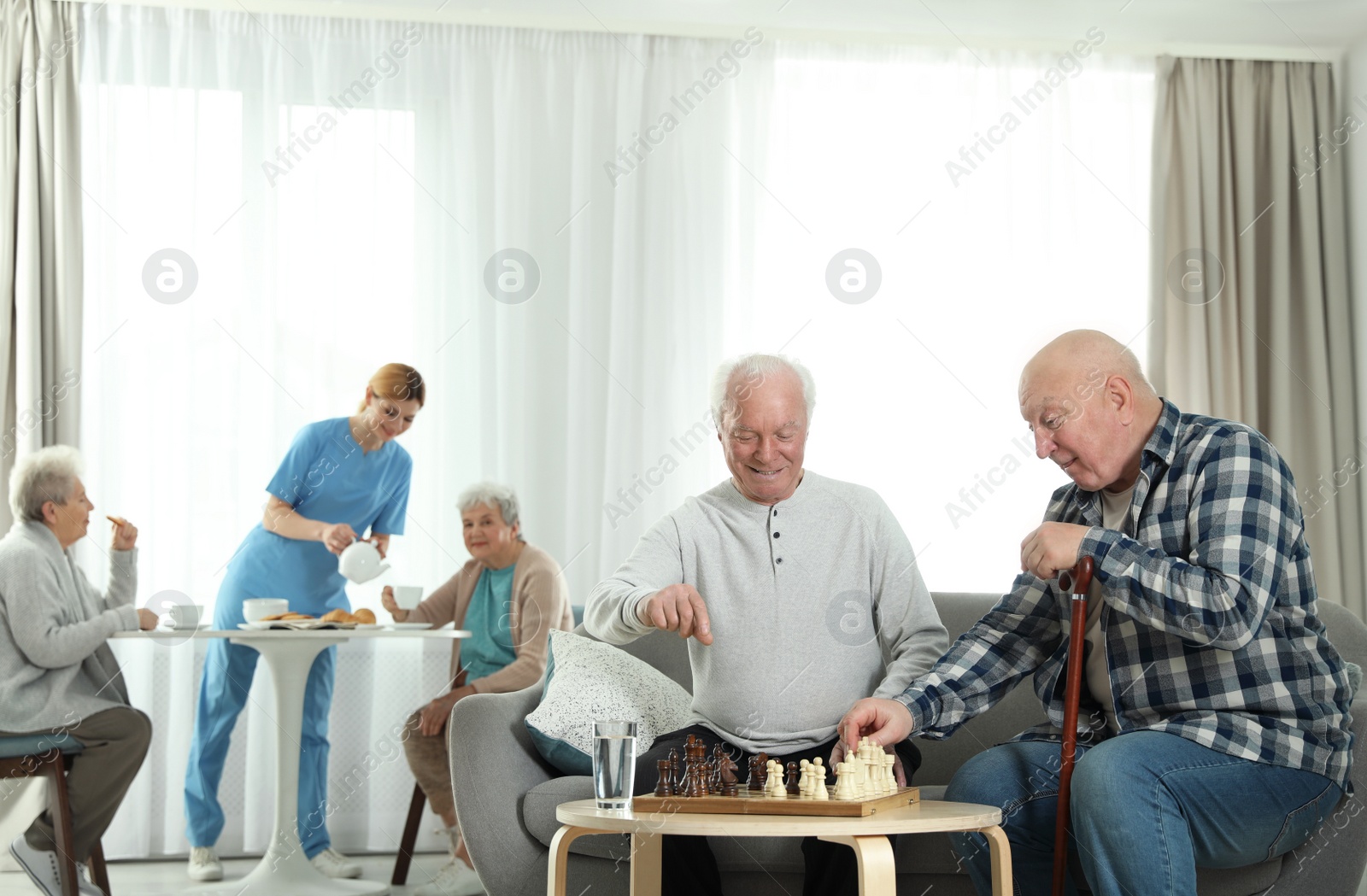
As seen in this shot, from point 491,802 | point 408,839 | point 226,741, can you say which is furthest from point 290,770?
point 491,802

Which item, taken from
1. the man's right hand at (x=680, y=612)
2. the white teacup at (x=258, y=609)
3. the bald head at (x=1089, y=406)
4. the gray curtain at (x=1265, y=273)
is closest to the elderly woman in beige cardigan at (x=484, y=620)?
the white teacup at (x=258, y=609)

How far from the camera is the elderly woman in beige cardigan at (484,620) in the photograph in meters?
3.16

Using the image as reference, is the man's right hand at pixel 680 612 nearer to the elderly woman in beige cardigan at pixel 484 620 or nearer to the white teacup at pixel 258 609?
the elderly woman in beige cardigan at pixel 484 620

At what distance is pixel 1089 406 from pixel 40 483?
2580mm

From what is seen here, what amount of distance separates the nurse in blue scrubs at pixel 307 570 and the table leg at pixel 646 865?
5.95 ft

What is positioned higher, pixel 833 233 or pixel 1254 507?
pixel 833 233

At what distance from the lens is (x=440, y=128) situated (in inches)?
158

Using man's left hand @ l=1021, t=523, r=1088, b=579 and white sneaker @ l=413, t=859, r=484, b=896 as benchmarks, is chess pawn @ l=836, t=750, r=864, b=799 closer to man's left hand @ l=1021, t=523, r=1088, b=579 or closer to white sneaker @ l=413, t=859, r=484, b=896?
man's left hand @ l=1021, t=523, r=1088, b=579

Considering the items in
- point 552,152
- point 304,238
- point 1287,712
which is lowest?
point 1287,712

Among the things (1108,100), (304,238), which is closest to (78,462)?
(304,238)

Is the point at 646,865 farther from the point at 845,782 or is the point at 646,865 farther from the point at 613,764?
the point at 845,782

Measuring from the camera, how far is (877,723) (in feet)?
6.05

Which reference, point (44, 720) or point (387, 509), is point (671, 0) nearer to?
point (387, 509)

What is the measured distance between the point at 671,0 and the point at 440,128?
2.94ft
